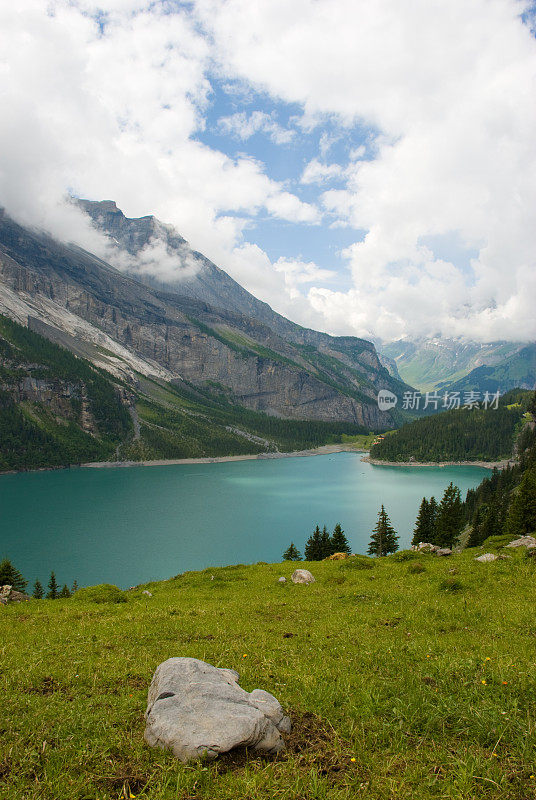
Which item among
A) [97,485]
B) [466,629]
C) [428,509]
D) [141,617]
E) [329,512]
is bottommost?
[97,485]

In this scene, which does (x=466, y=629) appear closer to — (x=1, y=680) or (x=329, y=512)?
(x=1, y=680)

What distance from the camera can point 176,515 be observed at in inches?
3890

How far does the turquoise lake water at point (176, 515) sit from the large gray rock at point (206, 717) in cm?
5618

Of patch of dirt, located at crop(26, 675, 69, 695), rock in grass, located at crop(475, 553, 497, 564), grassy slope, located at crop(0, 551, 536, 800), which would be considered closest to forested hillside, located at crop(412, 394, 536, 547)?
rock in grass, located at crop(475, 553, 497, 564)

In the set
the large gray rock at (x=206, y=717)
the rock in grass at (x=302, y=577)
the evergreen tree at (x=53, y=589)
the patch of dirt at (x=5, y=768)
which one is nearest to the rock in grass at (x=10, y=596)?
the rock in grass at (x=302, y=577)

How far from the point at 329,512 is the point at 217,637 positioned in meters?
93.1

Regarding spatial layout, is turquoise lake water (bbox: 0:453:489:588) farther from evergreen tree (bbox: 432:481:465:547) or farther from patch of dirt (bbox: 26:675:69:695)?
patch of dirt (bbox: 26:675:69:695)

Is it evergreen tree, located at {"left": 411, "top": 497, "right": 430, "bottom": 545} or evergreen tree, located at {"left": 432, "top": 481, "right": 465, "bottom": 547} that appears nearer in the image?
evergreen tree, located at {"left": 432, "top": 481, "right": 465, "bottom": 547}

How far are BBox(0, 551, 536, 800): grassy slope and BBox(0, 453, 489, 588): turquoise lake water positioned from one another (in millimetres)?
49627

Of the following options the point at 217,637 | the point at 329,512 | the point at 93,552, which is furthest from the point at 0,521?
the point at 217,637

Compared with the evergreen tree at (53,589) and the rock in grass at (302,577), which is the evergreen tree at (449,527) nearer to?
the rock in grass at (302,577)

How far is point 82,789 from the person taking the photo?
5.36m

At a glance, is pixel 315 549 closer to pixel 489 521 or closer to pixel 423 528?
pixel 423 528

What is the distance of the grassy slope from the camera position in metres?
5.54
